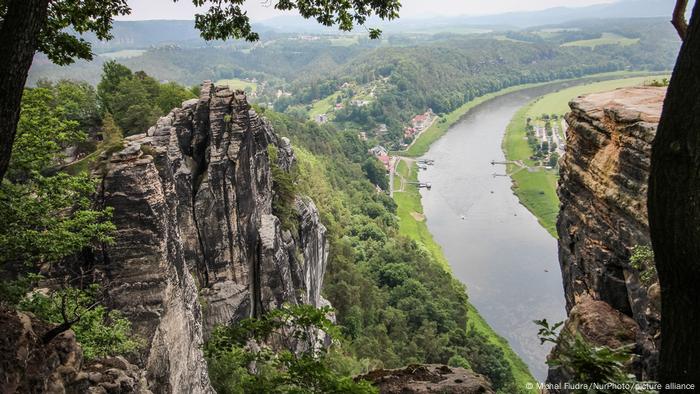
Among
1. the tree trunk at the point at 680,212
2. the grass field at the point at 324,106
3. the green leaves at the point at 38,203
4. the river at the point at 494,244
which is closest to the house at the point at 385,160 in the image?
the river at the point at 494,244

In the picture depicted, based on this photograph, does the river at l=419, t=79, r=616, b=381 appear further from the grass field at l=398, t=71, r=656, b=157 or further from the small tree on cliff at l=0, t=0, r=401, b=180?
the small tree on cliff at l=0, t=0, r=401, b=180

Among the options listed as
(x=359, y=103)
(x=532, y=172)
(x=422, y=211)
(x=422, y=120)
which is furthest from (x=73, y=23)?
(x=359, y=103)

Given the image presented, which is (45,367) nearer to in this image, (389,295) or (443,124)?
(389,295)

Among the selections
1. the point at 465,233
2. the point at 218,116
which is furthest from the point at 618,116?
the point at 465,233

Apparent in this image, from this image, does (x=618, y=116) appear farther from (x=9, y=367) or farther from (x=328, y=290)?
(x=328, y=290)

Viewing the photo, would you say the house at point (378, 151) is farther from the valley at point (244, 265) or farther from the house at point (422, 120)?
the valley at point (244, 265)
